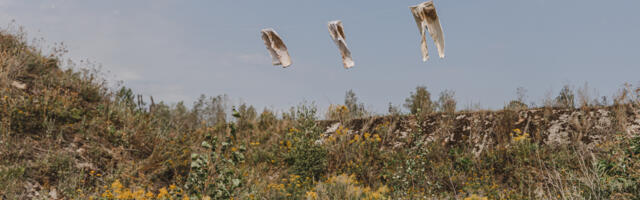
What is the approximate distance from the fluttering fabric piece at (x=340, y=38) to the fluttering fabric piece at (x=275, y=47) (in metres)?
0.44

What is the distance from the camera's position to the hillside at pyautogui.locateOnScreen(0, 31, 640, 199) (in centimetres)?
568

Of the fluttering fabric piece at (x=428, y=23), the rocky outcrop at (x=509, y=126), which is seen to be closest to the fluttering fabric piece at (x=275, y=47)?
the fluttering fabric piece at (x=428, y=23)

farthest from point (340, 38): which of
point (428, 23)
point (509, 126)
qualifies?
point (509, 126)

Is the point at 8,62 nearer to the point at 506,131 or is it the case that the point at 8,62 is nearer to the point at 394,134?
the point at 394,134

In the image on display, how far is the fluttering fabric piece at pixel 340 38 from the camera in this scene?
340 cm

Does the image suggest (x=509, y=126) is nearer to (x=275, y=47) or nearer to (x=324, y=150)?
(x=324, y=150)

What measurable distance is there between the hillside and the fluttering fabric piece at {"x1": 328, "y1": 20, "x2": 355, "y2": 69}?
1.89m

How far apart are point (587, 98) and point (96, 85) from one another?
975 centimetres

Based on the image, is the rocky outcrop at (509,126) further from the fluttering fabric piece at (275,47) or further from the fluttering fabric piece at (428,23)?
the fluttering fabric piece at (275,47)

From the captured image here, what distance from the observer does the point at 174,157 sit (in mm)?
7090

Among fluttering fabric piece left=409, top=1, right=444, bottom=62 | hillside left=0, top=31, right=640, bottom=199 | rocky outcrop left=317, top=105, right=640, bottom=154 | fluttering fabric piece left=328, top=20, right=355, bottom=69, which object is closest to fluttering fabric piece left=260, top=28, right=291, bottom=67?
fluttering fabric piece left=328, top=20, right=355, bottom=69

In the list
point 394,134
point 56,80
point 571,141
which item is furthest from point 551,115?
point 56,80

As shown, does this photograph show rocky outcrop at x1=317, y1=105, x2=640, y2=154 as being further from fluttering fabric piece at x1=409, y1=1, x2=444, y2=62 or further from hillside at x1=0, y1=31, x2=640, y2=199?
fluttering fabric piece at x1=409, y1=1, x2=444, y2=62

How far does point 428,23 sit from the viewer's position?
11.6 feet
